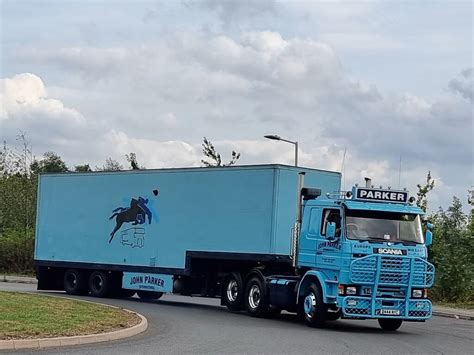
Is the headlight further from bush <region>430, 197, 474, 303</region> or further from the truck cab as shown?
bush <region>430, 197, 474, 303</region>

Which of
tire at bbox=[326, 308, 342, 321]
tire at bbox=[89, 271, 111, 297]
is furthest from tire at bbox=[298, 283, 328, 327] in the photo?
tire at bbox=[89, 271, 111, 297]

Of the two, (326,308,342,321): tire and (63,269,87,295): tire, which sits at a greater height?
(326,308,342,321): tire

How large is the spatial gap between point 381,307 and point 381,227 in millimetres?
1817

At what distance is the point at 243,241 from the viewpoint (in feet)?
78.7

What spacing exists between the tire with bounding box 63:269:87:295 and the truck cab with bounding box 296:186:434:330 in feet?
34.8

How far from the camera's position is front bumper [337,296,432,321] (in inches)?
790

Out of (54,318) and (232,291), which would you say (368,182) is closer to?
(232,291)

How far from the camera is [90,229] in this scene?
97.3 feet

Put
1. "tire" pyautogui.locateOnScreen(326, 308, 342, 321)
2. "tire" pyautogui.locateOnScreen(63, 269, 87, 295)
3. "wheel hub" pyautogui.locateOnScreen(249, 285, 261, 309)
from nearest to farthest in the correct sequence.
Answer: "tire" pyautogui.locateOnScreen(326, 308, 342, 321) → "wheel hub" pyautogui.locateOnScreen(249, 285, 261, 309) → "tire" pyautogui.locateOnScreen(63, 269, 87, 295)

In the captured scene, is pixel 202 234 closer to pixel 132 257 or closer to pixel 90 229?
pixel 132 257

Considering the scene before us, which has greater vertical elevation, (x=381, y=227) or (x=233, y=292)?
(x=381, y=227)

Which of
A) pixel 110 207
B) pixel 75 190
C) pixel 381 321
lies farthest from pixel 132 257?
pixel 381 321

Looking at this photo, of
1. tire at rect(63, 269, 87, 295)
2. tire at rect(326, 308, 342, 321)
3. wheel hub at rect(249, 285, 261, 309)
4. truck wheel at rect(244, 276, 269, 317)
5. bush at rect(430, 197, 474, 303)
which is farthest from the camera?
bush at rect(430, 197, 474, 303)

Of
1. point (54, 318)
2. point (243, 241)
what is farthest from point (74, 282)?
point (54, 318)
